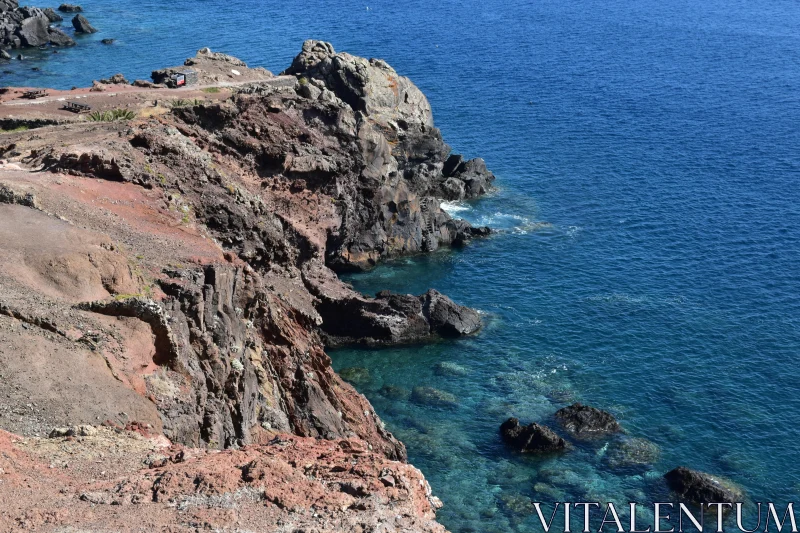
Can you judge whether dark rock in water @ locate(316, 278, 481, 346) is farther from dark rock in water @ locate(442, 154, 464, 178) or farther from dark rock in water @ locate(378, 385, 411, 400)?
dark rock in water @ locate(442, 154, 464, 178)

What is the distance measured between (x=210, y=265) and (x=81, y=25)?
14767cm

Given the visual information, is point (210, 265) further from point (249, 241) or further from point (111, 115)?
point (111, 115)

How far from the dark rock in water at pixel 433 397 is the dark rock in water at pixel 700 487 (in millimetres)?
18618

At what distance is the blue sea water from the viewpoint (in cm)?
6994

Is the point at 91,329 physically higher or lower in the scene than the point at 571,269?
higher

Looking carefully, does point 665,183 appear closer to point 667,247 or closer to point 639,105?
point 667,247

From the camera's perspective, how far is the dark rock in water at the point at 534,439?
69.3m

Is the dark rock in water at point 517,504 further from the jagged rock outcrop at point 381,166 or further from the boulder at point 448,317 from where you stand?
the jagged rock outcrop at point 381,166

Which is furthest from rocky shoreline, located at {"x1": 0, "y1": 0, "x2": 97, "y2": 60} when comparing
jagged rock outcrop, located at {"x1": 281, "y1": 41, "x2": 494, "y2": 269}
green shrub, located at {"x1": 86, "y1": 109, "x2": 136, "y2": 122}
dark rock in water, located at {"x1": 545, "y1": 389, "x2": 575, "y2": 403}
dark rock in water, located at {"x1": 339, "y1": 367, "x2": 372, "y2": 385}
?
dark rock in water, located at {"x1": 545, "y1": 389, "x2": 575, "y2": 403}

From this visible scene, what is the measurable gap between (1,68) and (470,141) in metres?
83.8

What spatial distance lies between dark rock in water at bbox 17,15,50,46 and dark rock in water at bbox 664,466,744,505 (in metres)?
149

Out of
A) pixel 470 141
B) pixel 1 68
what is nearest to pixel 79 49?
pixel 1 68

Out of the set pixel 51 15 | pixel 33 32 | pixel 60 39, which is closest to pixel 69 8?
pixel 51 15

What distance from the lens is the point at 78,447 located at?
32.6 meters
